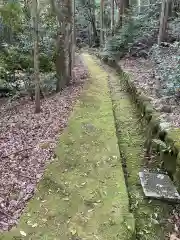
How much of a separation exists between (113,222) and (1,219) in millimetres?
1846

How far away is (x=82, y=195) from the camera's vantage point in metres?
6.22

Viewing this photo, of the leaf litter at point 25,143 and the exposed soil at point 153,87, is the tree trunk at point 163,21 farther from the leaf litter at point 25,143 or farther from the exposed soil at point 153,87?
the leaf litter at point 25,143

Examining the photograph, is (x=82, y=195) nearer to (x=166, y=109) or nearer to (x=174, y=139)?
(x=174, y=139)

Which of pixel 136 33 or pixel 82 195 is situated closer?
pixel 82 195

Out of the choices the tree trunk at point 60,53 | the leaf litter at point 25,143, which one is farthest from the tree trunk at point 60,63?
the leaf litter at point 25,143

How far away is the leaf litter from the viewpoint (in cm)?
625

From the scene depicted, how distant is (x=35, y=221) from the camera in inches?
215

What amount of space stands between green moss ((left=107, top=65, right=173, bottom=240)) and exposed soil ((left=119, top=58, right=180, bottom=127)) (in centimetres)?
49

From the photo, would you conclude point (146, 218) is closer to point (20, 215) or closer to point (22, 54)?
point (20, 215)

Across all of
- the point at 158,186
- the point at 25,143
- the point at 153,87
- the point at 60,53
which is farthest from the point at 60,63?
the point at 158,186

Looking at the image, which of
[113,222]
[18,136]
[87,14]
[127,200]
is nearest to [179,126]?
[127,200]

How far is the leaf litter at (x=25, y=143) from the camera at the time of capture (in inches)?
246

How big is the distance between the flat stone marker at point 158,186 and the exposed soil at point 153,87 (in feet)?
5.04

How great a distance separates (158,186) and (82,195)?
152 cm
